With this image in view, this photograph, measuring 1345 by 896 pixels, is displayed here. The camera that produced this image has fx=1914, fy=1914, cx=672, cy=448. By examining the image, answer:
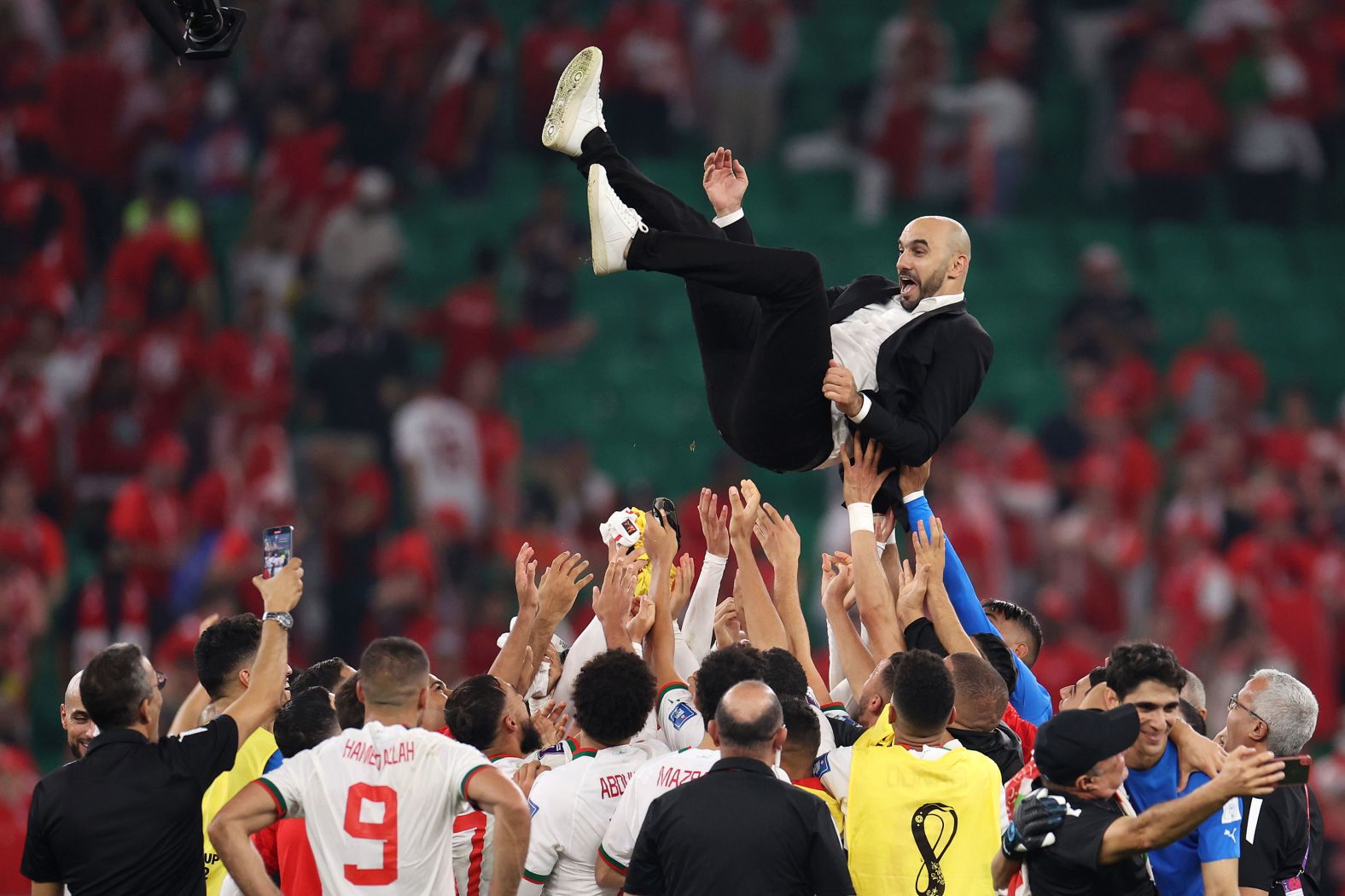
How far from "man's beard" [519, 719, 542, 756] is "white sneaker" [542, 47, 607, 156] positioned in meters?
1.81

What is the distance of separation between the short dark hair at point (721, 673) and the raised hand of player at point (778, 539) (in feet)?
3.85

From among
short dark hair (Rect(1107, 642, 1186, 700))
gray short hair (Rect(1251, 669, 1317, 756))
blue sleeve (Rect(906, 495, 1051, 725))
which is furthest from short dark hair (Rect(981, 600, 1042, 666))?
A: short dark hair (Rect(1107, 642, 1186, 700))

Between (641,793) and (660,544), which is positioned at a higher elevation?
(660,544)

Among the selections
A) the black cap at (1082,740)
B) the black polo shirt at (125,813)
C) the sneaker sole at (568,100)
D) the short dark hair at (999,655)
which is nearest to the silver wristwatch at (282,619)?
the black polo shirt at (125,813)

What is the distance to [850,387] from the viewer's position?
18.9 ft

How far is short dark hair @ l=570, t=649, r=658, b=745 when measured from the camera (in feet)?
17.1

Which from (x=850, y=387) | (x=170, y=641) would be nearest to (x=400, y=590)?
(x=170, y=641)

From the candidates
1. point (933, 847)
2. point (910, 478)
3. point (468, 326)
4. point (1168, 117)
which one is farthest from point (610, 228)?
point (1168, 117)

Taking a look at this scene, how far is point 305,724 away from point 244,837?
0.72 metres

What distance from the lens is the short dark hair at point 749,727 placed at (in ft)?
15.2

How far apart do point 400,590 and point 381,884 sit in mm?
7102

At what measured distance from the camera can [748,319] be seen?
6117 mm

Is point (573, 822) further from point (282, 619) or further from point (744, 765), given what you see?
point (282, 619)

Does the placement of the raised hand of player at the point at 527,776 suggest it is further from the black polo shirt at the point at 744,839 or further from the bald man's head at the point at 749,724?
the bald man's head at the point at 749,724
